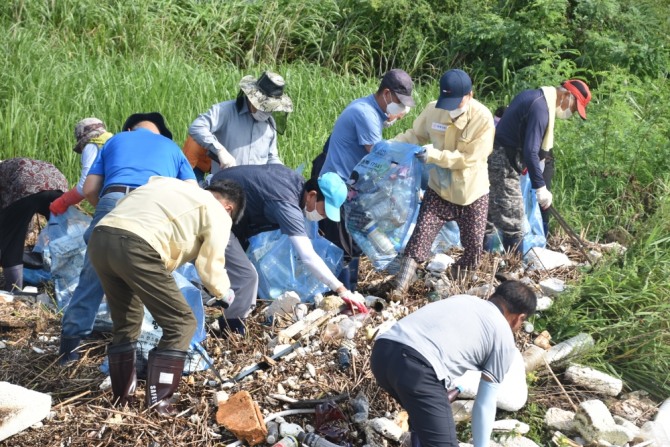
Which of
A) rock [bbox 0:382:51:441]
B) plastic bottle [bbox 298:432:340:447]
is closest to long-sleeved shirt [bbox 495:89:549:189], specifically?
plastic bottle [bbox 298:432:340:447]

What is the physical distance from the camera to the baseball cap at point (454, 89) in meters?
5.32

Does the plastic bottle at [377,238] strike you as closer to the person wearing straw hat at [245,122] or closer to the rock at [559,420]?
the person wearing straw hat at [245,122]

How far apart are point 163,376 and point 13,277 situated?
2.38 m

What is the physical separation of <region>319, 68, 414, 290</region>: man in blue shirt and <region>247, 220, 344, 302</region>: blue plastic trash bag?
14cm

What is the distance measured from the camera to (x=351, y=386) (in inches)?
184

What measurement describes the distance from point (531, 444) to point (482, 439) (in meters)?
0.74

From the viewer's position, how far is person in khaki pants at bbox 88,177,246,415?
13.0ft

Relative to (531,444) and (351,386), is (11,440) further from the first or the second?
(531,444)

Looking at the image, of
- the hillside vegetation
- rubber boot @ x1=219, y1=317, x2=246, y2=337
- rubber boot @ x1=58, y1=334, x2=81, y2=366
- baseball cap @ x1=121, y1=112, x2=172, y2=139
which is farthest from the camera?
the hillside vegetation

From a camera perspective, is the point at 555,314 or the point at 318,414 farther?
the point at 555,314

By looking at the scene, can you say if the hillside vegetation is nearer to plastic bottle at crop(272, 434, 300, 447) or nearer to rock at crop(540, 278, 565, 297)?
rock at crop(540, 278, 565, 297)

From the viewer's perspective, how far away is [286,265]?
5.70 metres

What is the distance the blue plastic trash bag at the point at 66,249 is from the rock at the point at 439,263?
2.29 m

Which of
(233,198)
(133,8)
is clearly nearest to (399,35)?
(133,8)
